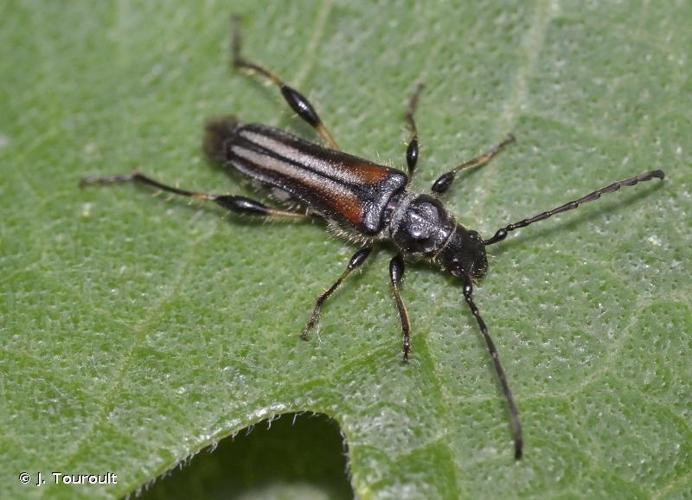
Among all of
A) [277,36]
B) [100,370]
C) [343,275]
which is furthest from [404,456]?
[277,36]

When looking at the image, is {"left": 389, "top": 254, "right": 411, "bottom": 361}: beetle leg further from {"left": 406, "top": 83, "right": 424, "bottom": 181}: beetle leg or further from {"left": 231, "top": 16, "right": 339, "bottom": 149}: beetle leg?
{"left": 231, "top": 16, "right": 339, "bottom": 149}: beetle leg

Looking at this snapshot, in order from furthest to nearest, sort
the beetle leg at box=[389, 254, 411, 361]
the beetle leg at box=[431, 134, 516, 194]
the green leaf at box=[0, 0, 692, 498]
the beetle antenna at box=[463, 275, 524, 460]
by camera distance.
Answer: the beetle leg at box=[431, 134, 516, 194] < the beetle leg at box=[389, 254, 411, 361] < the green leaf at box=[0, 0, 692, 498] < the beetle antenna at box=[463, 275, 524, 460]

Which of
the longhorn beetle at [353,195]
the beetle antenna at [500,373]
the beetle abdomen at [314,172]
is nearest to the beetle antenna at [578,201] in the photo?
the longhorn beetle at [353,195]

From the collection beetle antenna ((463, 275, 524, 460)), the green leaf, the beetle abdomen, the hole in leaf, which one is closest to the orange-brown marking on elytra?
the beetle abdomen

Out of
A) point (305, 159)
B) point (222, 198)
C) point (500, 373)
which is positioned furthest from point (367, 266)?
point (500, 373)

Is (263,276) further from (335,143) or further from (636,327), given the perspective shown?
(636,327)

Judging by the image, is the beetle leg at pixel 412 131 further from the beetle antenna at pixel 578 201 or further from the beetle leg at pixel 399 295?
the beetle antenna at pixel 578 201

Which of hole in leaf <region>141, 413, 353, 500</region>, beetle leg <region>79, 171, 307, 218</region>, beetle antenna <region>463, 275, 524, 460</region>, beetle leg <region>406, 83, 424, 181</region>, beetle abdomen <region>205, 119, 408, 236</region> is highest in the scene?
beetle leg <region>406, 83, 424, 181</region>
